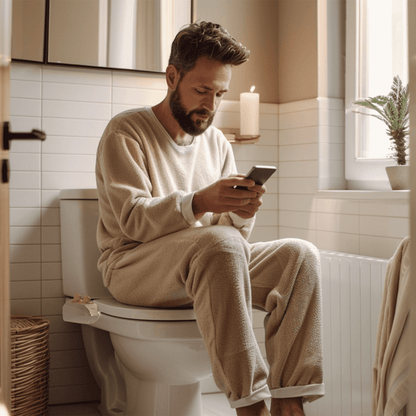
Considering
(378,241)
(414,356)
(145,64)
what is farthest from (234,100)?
(414,356)

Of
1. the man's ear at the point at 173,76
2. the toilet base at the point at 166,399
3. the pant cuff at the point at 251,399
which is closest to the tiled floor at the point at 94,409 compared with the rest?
the toilet base at the point at 166,399

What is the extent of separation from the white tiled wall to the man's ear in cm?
46

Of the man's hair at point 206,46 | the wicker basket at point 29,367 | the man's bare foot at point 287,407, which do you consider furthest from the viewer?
the wicker basket at point 29,367

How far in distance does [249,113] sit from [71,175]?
70 cm

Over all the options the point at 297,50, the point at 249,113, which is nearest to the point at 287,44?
the point at 297,50

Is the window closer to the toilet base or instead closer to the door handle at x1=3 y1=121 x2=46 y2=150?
the toilet base

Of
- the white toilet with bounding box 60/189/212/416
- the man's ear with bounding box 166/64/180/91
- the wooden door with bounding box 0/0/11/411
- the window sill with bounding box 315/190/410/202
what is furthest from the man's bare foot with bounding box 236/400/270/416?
the man's ear with bounding box 166/64/180/91

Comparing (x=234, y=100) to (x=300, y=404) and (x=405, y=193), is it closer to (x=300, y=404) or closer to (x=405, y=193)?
(x=405, y=193)

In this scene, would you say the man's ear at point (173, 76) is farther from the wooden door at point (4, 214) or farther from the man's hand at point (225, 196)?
the wooden door at point (4, 214)

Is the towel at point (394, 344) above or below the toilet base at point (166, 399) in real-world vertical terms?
above

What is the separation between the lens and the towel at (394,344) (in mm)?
1386

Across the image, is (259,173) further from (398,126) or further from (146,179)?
(398,126)

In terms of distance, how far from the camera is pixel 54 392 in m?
2.07

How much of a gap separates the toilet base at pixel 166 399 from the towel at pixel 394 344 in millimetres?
536
